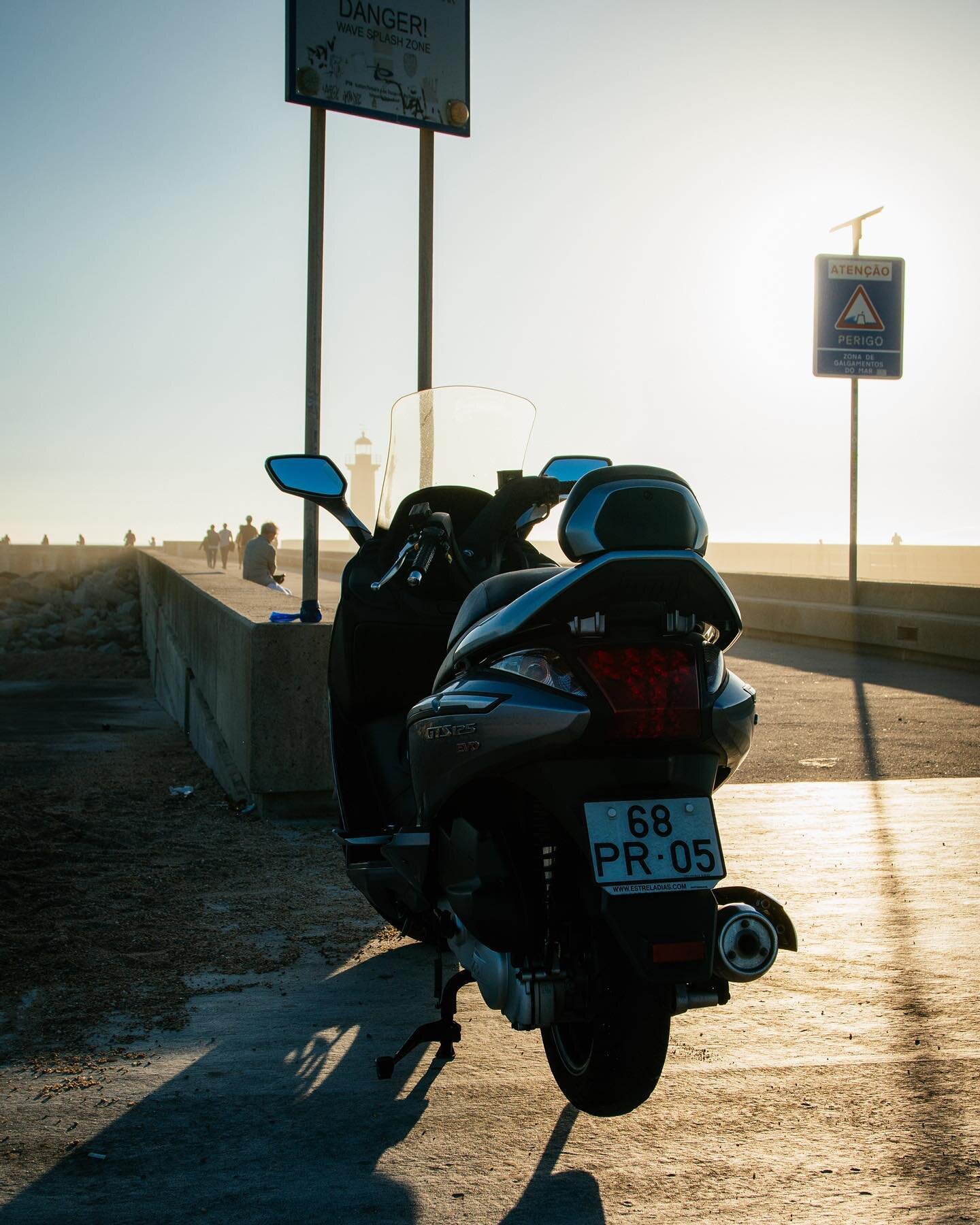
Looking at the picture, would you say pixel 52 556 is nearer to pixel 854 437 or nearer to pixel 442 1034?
pixel 854 437

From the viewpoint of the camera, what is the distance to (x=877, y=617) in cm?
1591

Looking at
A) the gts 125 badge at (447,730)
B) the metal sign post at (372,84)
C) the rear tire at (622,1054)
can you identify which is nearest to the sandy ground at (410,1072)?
the rear tire at (622,1054)

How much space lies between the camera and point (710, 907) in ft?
7.99

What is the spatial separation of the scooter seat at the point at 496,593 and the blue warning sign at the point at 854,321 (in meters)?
14.5

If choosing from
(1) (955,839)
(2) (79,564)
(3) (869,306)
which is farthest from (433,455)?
(2) (79,564)

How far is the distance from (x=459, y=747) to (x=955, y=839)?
373cm

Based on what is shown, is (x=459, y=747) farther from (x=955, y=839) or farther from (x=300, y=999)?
(x=955, y=839)

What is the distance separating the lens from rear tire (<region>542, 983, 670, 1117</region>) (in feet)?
8.30

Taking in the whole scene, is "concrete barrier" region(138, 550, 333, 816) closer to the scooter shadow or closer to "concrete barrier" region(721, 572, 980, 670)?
the scooter shadow

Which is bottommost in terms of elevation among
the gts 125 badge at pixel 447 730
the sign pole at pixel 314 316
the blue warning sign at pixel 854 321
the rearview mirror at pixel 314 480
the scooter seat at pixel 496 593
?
the gts 125 badge at pixel 447 730

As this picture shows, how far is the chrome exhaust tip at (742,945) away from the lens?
97.8 inches

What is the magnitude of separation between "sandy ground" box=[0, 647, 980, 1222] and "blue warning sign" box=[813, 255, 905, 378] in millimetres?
12203

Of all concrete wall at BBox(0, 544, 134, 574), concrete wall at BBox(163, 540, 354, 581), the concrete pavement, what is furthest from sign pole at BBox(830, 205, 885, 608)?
concrete wall at BBox(0, 544, 134, 574)

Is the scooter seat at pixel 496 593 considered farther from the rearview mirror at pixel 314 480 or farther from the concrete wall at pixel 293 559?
the concrete wall at pixel 293 559
